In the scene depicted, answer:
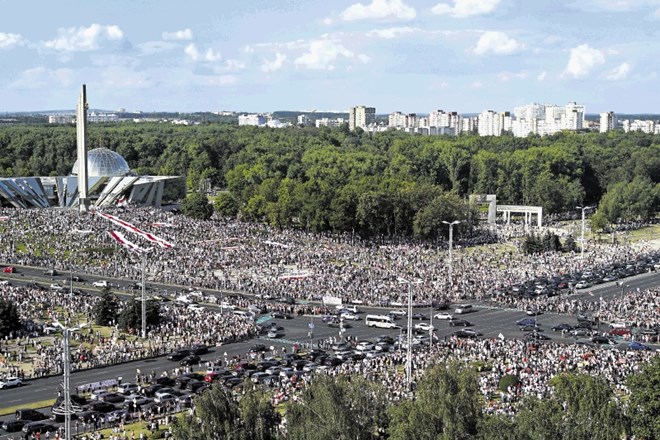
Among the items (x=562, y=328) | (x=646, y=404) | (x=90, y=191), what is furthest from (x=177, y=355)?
(x=90, y=191)

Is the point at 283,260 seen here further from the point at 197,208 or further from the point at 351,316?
the point at 197,208

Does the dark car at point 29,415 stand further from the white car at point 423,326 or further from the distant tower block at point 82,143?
the distant tower block at point 82,143

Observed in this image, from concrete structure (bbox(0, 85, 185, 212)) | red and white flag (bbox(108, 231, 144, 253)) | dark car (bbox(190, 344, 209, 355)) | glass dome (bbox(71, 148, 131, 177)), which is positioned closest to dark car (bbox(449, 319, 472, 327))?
dark car (bbox(190, 344, 209, 355))

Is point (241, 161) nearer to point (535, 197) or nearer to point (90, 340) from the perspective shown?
point (535, 197)

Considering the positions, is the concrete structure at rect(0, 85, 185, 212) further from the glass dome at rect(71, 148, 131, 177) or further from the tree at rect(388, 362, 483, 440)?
the tree at rect(388, 362, 483, 440)

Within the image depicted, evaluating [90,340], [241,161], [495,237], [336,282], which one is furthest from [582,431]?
[241,161]

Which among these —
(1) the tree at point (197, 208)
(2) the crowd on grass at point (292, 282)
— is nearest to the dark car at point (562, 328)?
(2) the crowd on grass at point (292, 282)

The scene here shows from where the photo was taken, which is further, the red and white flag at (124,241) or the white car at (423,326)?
the red and white flag at (124,241)
